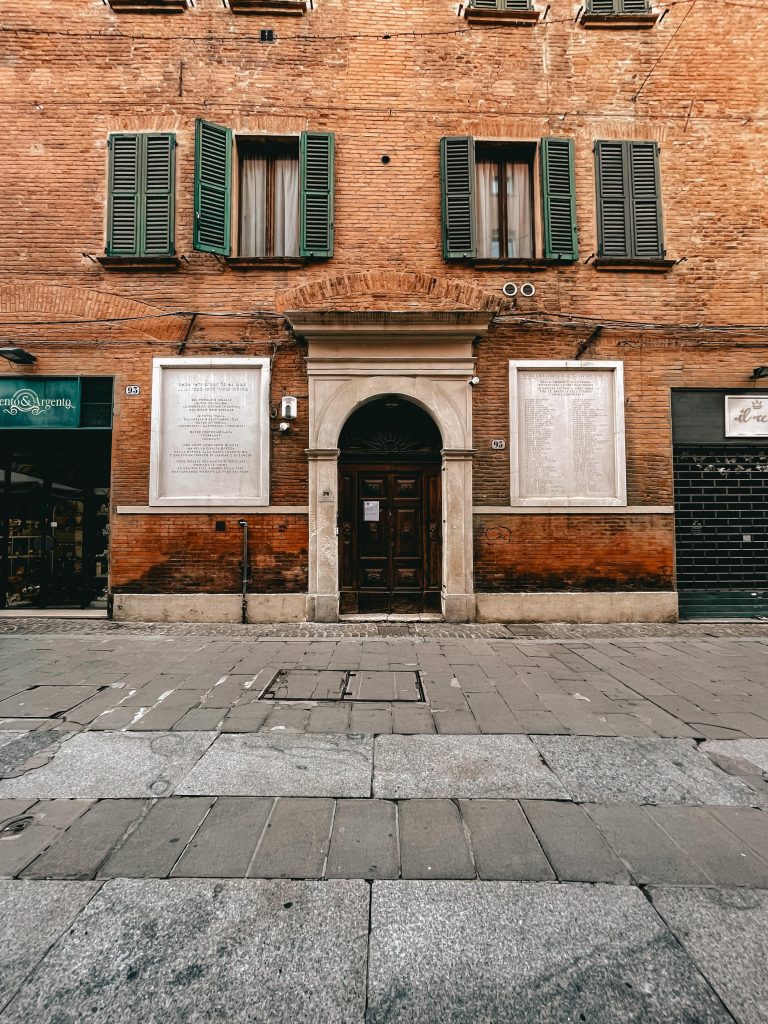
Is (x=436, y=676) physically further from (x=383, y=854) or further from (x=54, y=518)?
(x=54, y=518)

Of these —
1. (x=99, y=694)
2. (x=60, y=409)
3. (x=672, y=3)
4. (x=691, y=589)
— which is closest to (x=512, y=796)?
(x=99, y=694)

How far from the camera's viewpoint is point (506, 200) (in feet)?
29.2

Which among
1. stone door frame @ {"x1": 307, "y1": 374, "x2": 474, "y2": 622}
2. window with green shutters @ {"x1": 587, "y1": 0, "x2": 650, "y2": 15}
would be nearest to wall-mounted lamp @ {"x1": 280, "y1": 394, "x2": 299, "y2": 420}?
stone door frame @ {"x1": 307, "y1": 374, "x2": 474, "y2": 622}

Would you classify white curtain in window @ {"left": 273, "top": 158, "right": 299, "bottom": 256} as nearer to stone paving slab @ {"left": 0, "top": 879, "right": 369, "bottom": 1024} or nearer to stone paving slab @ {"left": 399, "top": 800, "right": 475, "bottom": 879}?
stone paving slab @ {"left": 399, "top": 800, "right": 475, "bottom": 879}

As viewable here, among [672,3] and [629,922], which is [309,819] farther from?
[672,3]

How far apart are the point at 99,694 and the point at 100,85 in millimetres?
9987

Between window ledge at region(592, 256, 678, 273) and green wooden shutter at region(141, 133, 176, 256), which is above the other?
green wooden shutter at region(141, 133, 176, 256)

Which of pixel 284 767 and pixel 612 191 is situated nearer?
pixel 284 767

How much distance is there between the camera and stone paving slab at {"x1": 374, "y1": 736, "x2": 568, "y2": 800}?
9.81ft

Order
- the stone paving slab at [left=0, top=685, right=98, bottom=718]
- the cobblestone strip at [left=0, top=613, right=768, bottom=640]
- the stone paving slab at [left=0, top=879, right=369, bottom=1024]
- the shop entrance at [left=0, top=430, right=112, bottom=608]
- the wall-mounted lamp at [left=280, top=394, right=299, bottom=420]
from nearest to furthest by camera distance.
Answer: the stone paving slab at [left=0, top=879, right=369, bottom=1024] < the stone paving slab at [left=0, top=685, right=98, bottom=718] < the cobblestone strip at [left=0, top=613, right=768, bottom=640] < the wall-mounted lamp at [left=280, top=394, right=299, bottom=420] < the shop entrance at [left=0, top=430, right=112, bottom=608]

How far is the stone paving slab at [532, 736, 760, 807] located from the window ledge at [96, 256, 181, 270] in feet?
28.9

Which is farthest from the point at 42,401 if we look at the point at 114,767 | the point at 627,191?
the point at 627,191

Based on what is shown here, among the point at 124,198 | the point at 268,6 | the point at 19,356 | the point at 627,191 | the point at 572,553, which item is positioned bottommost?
the point at 572,553

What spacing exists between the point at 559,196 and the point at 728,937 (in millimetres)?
9853
